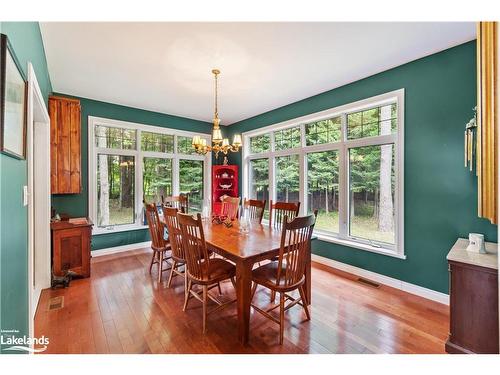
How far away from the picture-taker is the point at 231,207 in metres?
3.64

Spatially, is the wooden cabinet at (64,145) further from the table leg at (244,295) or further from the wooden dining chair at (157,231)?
the table leg at (244,295)

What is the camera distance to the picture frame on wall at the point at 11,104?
105cm

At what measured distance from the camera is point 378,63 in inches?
109

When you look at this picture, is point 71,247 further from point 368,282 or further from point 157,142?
point 368,282

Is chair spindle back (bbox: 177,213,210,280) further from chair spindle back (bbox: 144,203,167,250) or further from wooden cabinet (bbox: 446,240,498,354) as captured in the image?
Result: wooden cabinet (bbox: 446,240,498,354)

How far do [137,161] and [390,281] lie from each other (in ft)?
15.2

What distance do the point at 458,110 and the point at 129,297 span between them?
4.20m

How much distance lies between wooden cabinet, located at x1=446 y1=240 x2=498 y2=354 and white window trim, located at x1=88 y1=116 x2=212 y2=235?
4510mm

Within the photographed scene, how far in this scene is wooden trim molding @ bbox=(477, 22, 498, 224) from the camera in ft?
4.90

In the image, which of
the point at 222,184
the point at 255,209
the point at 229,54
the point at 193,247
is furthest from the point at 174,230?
the point at 222,184

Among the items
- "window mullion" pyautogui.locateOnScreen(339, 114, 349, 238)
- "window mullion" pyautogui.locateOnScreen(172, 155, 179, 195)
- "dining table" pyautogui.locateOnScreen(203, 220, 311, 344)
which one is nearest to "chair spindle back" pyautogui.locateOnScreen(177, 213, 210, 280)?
"dining table" pyautogui.locateOnScreen(203, 220, 311, 344)

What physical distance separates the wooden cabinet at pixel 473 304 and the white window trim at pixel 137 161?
4510 millimetres

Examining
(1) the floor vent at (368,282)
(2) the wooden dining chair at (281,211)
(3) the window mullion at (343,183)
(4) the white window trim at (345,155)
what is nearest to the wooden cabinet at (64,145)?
(2) the wooden dining chair at (281,211)
